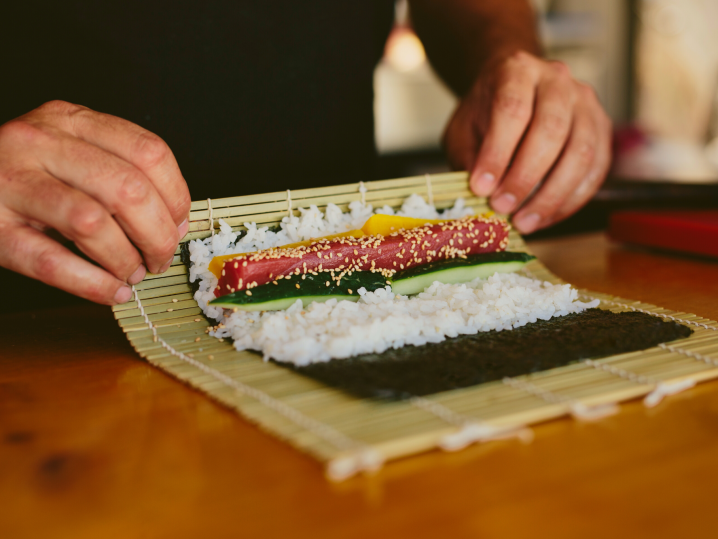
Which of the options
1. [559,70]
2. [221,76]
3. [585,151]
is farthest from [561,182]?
[221,76]

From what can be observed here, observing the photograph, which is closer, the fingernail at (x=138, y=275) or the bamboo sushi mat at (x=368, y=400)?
the bamboo sushi mat at (x=368, y=400)

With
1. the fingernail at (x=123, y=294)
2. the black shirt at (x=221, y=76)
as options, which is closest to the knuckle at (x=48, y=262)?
the fingernail at (x=123, y=294)

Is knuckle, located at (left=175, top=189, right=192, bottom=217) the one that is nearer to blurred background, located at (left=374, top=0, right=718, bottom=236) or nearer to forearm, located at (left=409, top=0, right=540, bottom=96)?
forearm, located at (left=409, top=0, right=540, bottom=96)

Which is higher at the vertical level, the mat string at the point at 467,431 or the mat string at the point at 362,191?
the mat string at the point at 362,191

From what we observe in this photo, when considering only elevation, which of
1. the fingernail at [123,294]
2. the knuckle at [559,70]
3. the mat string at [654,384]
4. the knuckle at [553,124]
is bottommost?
the mat string at [654,384]

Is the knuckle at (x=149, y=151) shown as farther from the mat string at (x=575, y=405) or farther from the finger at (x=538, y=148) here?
the finger at (x=538, y=148)

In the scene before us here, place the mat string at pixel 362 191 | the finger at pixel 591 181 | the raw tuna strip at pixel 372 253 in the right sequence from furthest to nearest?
the finger at pixel 591 181 → the mat string at pixel 362 191 → the raw tuna strip at pixel 372 253

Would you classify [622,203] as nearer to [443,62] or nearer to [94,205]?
[443,62]

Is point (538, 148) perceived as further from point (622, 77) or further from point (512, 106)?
point (622, 77)
